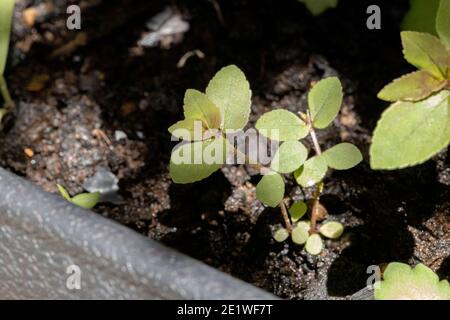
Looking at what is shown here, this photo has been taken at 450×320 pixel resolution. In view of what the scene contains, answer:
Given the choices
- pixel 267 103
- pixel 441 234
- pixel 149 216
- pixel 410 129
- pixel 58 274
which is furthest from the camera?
pixel 267 103

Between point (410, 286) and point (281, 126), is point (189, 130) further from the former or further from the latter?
point (410, 286)

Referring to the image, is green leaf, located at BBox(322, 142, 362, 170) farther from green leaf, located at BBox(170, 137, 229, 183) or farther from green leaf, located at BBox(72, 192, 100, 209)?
green leaf, located at BBox(72, 192, 100, 209)

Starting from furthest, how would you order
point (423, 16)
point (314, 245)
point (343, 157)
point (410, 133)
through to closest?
1. point (423, 16)
2. point (314, 245)
3. point (343, 157)
4. point (410, 133)

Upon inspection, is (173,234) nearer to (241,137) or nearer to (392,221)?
(241,137)

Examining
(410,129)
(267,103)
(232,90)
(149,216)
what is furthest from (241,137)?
(410,129)

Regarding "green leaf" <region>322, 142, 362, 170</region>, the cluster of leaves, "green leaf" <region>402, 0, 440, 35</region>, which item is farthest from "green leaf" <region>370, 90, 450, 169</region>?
"green leaf" <region>402, 0, 440, 35</region>

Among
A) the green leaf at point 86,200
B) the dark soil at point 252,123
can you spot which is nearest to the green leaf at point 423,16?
the dark soil at point 252,123

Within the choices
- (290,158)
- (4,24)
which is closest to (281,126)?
(290,158)
